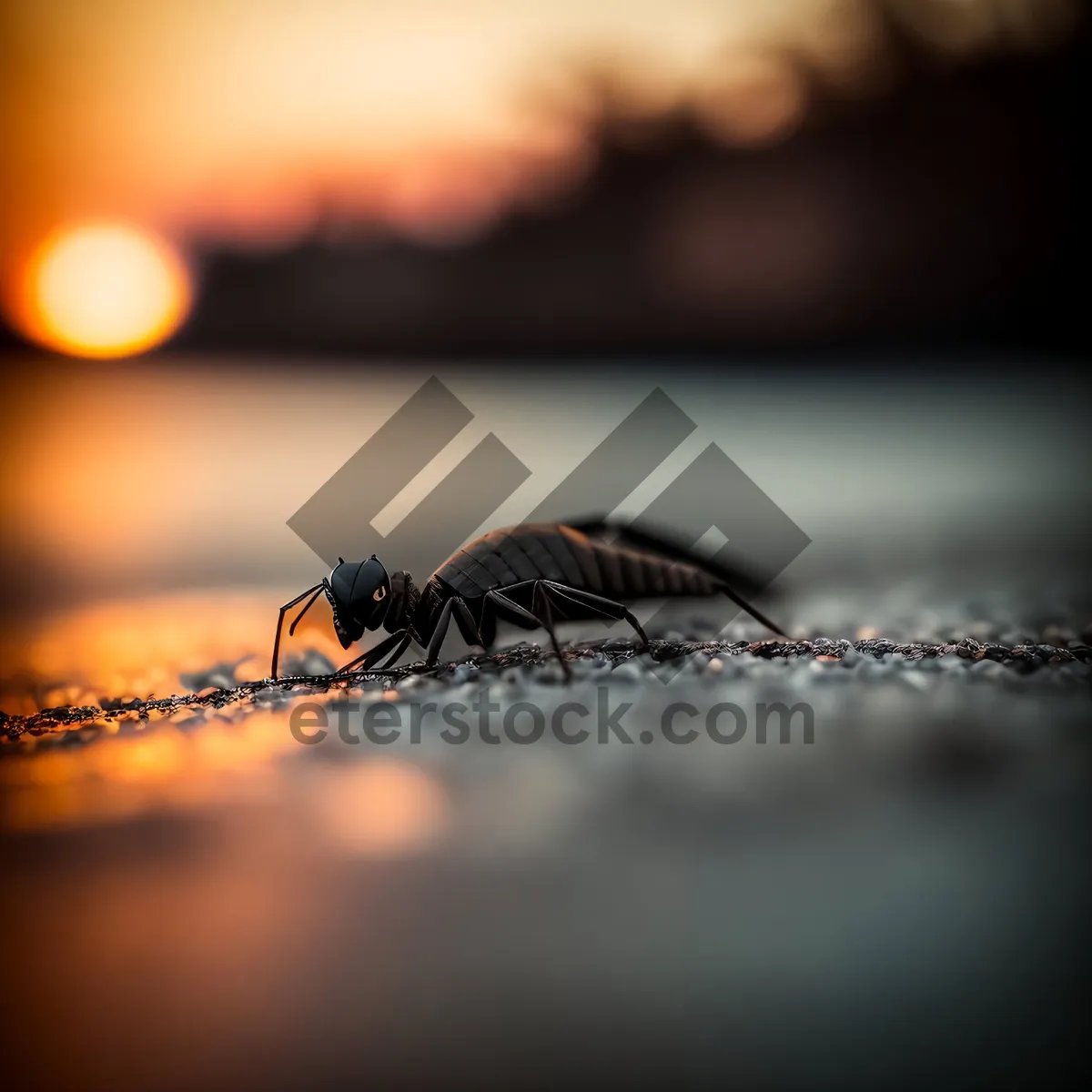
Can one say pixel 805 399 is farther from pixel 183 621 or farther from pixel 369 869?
pixel 369 869

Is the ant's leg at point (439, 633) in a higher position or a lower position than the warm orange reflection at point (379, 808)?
higher

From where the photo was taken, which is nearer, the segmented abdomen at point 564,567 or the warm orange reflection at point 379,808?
the warm orange reflection at point 379,808

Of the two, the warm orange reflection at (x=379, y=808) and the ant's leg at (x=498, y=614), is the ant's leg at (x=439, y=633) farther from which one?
the warm orange reflection at (x=379, y=808)

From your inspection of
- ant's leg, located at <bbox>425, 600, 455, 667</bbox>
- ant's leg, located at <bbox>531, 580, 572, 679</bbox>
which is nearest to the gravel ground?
ant's leg, located at <bbox>531, 580, 572, 679</bbox>

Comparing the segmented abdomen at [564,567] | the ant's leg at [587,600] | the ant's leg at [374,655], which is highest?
the segmented abdomen at [564,567]

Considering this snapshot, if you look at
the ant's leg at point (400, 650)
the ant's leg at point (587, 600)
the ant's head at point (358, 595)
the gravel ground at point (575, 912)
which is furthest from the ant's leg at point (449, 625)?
the gravel ground at point (575, 912)

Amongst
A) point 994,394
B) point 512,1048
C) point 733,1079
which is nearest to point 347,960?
point 512,1048

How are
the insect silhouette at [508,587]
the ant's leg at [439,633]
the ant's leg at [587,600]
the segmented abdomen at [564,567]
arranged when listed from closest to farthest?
the ant's leg at [439,633], the ant's leg at [587,600], the insect silhouette at [508,587], the segmented abdomen at [564,567]

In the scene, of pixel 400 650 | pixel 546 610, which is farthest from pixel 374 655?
pixel 546 610
